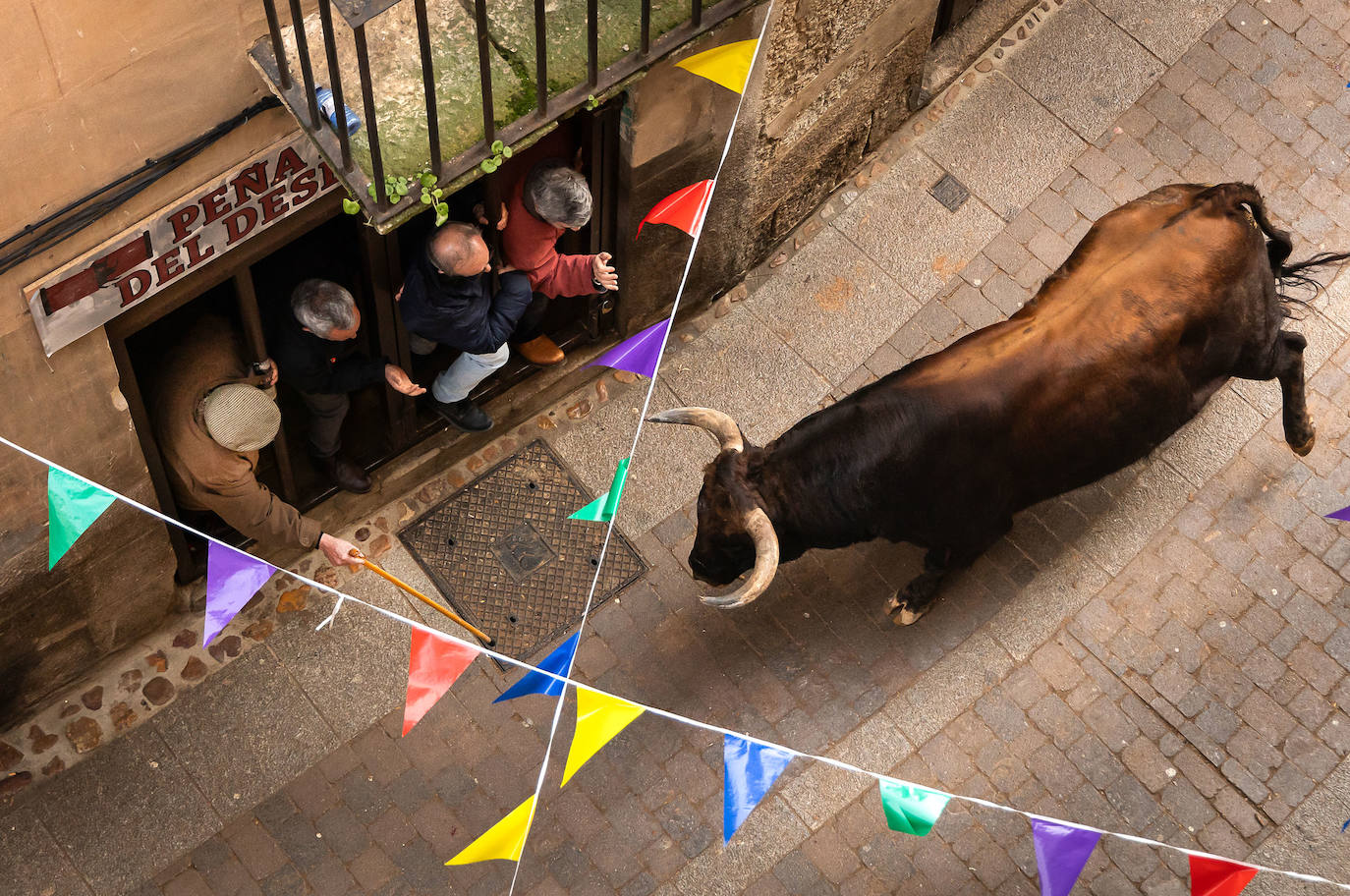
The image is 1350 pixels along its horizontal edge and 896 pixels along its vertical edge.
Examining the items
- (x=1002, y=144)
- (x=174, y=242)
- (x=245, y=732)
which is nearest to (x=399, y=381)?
(x=174, y=242)

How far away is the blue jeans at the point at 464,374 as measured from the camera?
6.98 metres

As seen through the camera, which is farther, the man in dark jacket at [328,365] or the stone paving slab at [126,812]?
the stone paving slab at [126,812]

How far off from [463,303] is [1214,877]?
159 inches

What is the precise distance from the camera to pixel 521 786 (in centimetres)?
691

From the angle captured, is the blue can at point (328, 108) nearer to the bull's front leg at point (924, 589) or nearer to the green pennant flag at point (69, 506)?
the green pennant flag at point (69, 506)

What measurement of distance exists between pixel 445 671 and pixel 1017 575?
345 centimetres

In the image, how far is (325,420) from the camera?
691 centimetres

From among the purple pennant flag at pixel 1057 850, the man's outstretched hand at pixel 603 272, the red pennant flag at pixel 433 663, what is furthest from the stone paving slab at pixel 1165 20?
the red pennant flag at pixel 433 663

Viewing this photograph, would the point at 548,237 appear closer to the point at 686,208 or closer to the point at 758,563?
the point at 686,208

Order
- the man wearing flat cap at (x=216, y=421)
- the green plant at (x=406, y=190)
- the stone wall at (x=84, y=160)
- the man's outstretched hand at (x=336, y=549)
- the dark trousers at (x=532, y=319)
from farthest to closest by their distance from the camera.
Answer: the dark trousers at (x=532, y=319) → the man's outstretched hand at (x=336, y=549) → the man wearing flat cap at (x=216, y=421) → the green plant at (x=406, y=190) → the stone wall at (x=84, y=160)

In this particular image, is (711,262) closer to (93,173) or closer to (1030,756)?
(1030,756)

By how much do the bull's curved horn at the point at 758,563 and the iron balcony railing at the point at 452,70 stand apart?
6.52 feet

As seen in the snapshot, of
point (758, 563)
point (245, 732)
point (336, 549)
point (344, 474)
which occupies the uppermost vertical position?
point (758, 563)

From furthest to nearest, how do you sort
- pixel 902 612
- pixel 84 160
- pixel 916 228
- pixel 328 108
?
pixel 916 228
pixel 902 612
pixel 328 108
pixel 84 160
